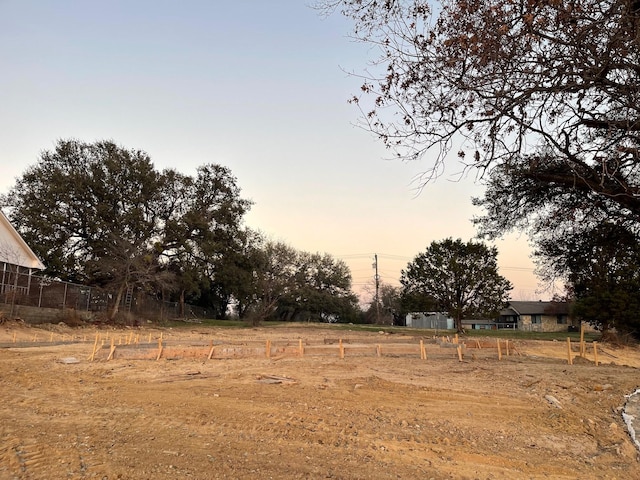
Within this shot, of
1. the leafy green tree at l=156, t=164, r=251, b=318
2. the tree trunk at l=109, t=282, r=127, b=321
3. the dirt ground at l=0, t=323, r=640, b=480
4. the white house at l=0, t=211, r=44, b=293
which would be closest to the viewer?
the dirt ground at l=0, t=323, r=640, b=480

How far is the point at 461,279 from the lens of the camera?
98.9ft

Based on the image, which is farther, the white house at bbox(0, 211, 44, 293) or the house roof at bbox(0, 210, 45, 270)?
the house roof at bbox(0, 210, 45, 270)

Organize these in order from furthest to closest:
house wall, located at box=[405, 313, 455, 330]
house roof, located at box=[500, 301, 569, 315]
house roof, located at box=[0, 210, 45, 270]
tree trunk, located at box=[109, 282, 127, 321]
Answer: house roof, located at box=[500, 301, 569, 315] < house wall, located at box=[405, 313, 455, 330] < tree trunk, located at box=[109, 282, 127, 321] < house roof, located at box=[0, 210, 45, 270]

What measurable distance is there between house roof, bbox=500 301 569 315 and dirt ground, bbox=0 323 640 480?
5327 centimetres

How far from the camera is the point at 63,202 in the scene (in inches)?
1281

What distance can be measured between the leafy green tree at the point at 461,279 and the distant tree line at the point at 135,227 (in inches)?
613

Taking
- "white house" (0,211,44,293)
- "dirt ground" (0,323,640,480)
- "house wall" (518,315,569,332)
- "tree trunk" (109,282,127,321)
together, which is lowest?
"dirt ground" (0,323,640,480)

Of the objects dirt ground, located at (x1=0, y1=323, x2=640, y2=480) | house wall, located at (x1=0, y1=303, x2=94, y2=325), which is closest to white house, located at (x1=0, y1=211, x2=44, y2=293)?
house wall, located at (x1=0, y1=303, x2=94, y2=325)

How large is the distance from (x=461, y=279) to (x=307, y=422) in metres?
25.5

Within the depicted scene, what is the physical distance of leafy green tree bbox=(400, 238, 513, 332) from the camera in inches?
1179

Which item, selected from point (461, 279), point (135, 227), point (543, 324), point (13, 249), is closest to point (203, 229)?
point (135, 227)

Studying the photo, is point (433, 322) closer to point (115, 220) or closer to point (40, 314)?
point (115, 220)

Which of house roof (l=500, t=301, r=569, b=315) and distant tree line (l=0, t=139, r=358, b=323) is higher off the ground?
distant tree line (l=0, t=139, r=358, b=323)

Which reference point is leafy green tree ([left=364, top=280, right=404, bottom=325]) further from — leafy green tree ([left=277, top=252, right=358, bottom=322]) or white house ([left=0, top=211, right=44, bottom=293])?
white house ([left=0, top=211, right=44, bottom=293])
